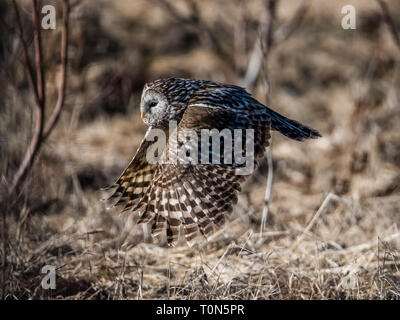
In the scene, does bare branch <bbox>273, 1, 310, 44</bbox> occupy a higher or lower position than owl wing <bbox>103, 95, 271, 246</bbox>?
higher

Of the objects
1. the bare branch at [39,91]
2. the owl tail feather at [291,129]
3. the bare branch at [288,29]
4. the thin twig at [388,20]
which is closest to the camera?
the owl tail feather at [291,129]

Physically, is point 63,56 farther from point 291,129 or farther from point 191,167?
point 291,129

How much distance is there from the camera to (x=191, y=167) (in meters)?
3.63

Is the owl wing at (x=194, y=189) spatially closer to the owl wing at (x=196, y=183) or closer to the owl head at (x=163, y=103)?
the owl wing at (x=196, y=183)

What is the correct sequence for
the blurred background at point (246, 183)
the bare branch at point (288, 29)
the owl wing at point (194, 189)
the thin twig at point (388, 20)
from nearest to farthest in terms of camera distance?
the owl wing at point (194, 189), the blurred background at point (246, 183), the thin twig at point (388, 20), the bare branch at point (288, 29)

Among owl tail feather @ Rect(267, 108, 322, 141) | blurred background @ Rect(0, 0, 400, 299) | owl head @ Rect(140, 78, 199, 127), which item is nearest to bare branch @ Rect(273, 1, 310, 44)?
blurred background @ Rect(0, 0, 400, 299)

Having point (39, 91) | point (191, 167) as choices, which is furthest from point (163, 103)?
point (39, 91)

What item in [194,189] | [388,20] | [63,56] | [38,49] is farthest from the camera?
[388,20]

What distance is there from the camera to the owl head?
3.86 metres

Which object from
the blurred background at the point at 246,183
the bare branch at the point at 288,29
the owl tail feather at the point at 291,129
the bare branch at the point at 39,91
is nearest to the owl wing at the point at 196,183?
the owl tail feather at the point at 291,129

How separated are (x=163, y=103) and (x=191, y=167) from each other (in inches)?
19.4

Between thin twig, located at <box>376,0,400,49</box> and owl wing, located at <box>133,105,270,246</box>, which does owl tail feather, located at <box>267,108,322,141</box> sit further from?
thin twig, located at <box>376,0,400,49</box>

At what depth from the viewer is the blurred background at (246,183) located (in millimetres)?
3840
